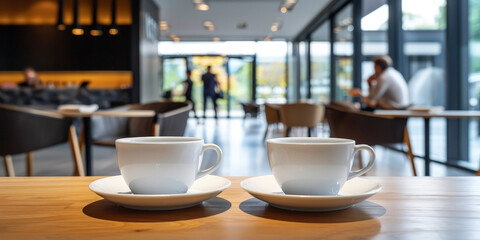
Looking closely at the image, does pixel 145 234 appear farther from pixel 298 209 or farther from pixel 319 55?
pixel 319 55

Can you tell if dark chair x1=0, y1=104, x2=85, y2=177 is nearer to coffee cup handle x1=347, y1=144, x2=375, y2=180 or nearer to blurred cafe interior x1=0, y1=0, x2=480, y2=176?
blurred cafe interior x1=0, y1=0, x2=480, y2=176

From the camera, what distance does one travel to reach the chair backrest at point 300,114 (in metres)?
5.93

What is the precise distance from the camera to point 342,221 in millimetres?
503

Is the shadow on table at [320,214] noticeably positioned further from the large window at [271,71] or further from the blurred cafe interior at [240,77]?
the large window at [271,71]

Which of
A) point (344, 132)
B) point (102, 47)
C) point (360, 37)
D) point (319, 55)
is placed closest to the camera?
point (344, 132)

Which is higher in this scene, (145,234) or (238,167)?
(145,234)

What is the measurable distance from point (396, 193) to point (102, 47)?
34.5ft

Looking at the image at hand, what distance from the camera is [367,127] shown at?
3.48 metres

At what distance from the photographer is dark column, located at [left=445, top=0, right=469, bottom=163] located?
5.36m

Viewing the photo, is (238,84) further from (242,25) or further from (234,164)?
(234,164)

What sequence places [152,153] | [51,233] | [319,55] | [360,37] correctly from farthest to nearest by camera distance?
[319,55] < [360,37] < [152,153] < [51,233]

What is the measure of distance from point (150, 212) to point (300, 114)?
546 centimetres

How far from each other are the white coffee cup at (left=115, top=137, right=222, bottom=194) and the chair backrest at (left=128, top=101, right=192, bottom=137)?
2.57 m

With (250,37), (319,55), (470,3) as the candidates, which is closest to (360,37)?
(470,3)
